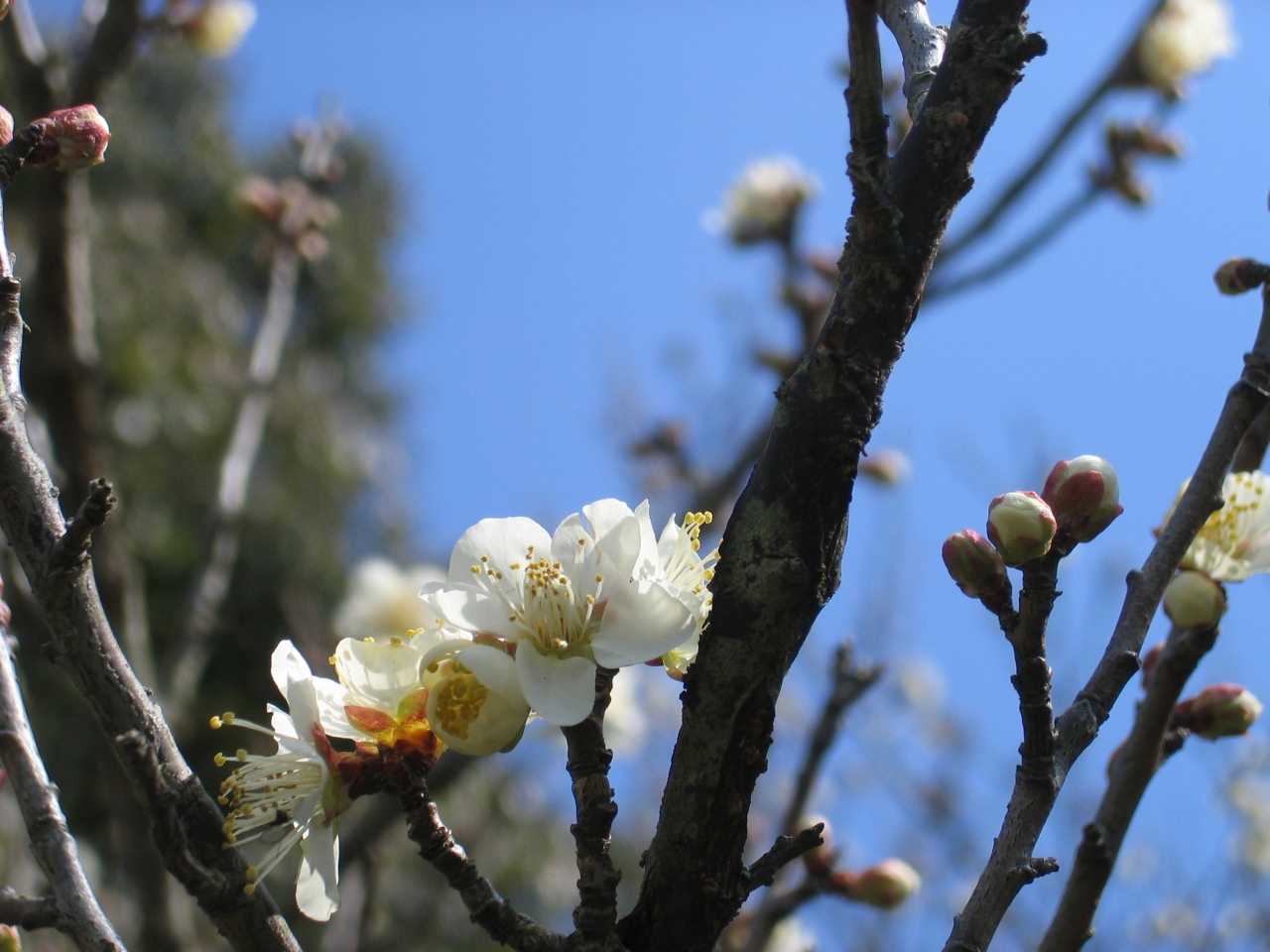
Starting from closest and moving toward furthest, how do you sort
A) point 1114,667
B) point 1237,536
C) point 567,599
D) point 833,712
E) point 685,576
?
1. point 1114,667
2. point 567,599
3. point 685,576
4. point 1237,536
5. point 833,712

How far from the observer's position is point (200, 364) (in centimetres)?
1020

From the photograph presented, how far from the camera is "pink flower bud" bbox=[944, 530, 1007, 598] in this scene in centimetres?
92

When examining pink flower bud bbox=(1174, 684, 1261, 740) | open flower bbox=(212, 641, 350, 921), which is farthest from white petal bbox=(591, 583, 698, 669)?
pink flower bud bbox=(1174, 684, 1261, 740)

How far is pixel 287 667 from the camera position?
0.91 meters

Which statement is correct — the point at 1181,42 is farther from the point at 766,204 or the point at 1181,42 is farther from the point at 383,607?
the point at 383,607

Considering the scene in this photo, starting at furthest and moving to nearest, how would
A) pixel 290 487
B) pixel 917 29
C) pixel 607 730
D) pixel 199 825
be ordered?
pixel 290 487, pixel 607 730, pixel 917 29, pixel 199 825

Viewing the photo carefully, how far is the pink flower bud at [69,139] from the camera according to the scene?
1.00m

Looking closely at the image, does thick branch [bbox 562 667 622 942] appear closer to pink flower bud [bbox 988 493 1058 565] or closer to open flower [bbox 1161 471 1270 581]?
pink flower bud [bbox 988 493 1058 565]

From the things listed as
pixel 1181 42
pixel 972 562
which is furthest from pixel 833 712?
pixel 1181 42

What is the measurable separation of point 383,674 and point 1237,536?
0.95 metres

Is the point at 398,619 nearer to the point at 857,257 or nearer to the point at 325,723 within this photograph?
the point at 325,723

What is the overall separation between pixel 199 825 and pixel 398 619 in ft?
6.89

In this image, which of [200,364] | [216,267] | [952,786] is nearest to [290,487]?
[200,364]

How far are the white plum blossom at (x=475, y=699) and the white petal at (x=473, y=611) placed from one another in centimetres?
4
